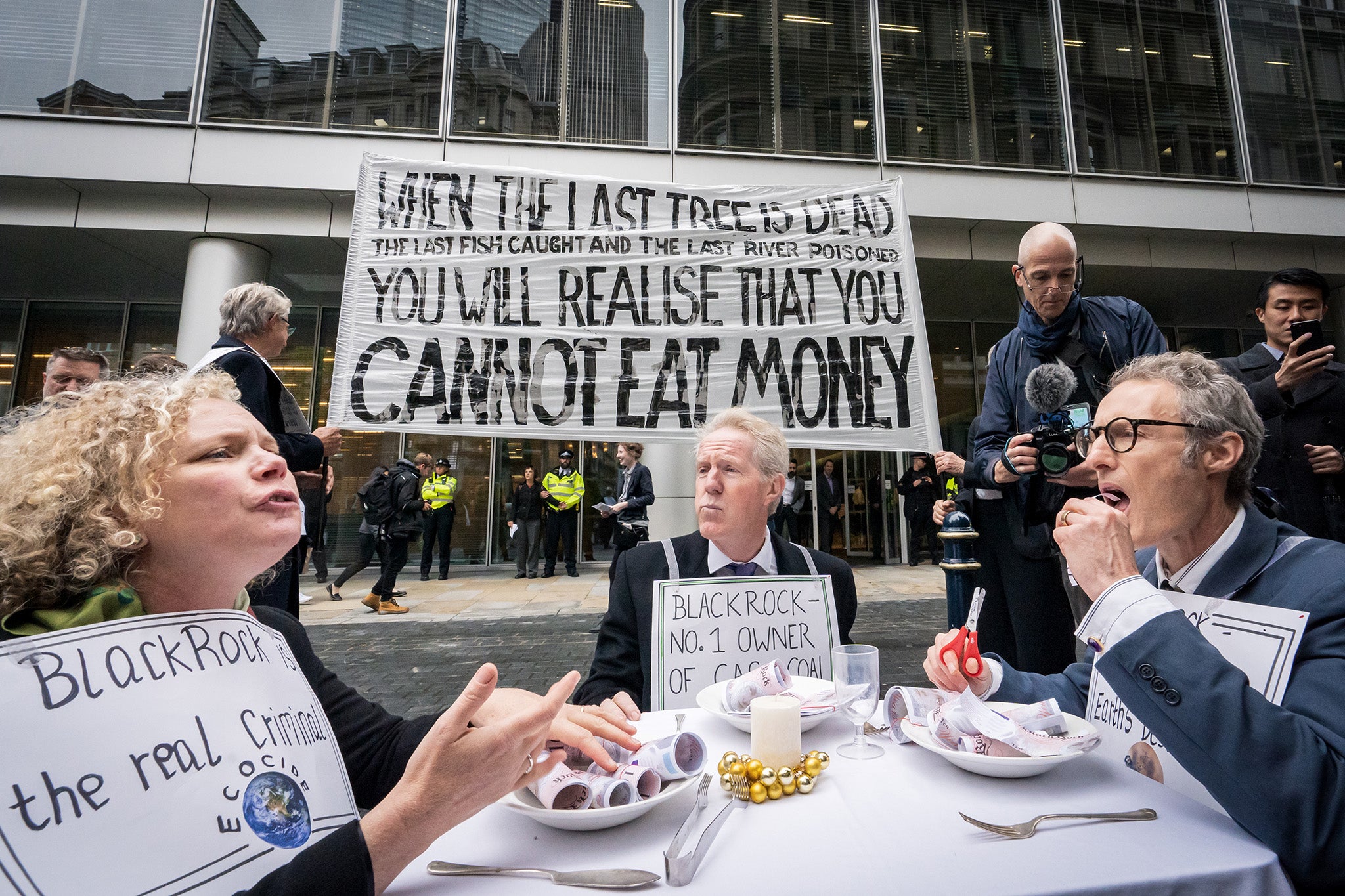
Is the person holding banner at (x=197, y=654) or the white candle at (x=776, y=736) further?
the white candle at (x=776, y=736)

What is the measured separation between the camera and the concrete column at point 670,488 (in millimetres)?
9000

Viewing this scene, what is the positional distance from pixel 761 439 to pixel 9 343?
15.9 meters

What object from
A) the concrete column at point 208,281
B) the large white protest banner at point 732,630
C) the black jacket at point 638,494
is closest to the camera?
the large white protest banner at point 732,630

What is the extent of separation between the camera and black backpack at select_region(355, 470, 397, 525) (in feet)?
26.1

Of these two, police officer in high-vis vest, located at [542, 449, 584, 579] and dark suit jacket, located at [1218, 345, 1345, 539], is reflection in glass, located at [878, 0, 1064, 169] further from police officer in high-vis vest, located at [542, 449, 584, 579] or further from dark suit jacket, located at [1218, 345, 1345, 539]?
dark suit jacket, located at [1218, 345, 1345, 539]

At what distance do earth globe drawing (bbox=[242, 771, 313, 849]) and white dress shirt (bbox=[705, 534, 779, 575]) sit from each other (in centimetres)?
158

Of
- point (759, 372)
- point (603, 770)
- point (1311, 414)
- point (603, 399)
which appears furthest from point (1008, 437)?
point (603, 770)

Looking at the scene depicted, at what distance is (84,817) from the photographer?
0.76 meters

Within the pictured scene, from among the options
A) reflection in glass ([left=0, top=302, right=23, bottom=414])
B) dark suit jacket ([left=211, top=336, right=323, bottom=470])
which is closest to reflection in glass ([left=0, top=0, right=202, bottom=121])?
reflection in glass ([left=0, top=302, right=23, bottom=414])

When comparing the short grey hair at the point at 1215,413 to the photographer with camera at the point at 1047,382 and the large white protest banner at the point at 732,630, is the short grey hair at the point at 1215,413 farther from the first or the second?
the large white protest banner at the point at 732,630

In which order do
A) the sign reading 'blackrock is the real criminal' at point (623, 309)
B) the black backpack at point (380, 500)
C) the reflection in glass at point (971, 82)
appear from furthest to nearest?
the reflection in glass at point (971, 82) → the black backpack at point (380, 500) → the sign reading 'blackrock is the real criminal' at point (623, 309)

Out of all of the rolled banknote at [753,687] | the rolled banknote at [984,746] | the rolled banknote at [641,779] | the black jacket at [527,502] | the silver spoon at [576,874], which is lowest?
the silver spoon at [576,874]

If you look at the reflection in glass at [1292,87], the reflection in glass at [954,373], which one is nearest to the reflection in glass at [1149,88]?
the reflection in glass at [1292,87]

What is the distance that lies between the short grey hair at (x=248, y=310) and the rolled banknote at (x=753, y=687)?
9.94 feet
